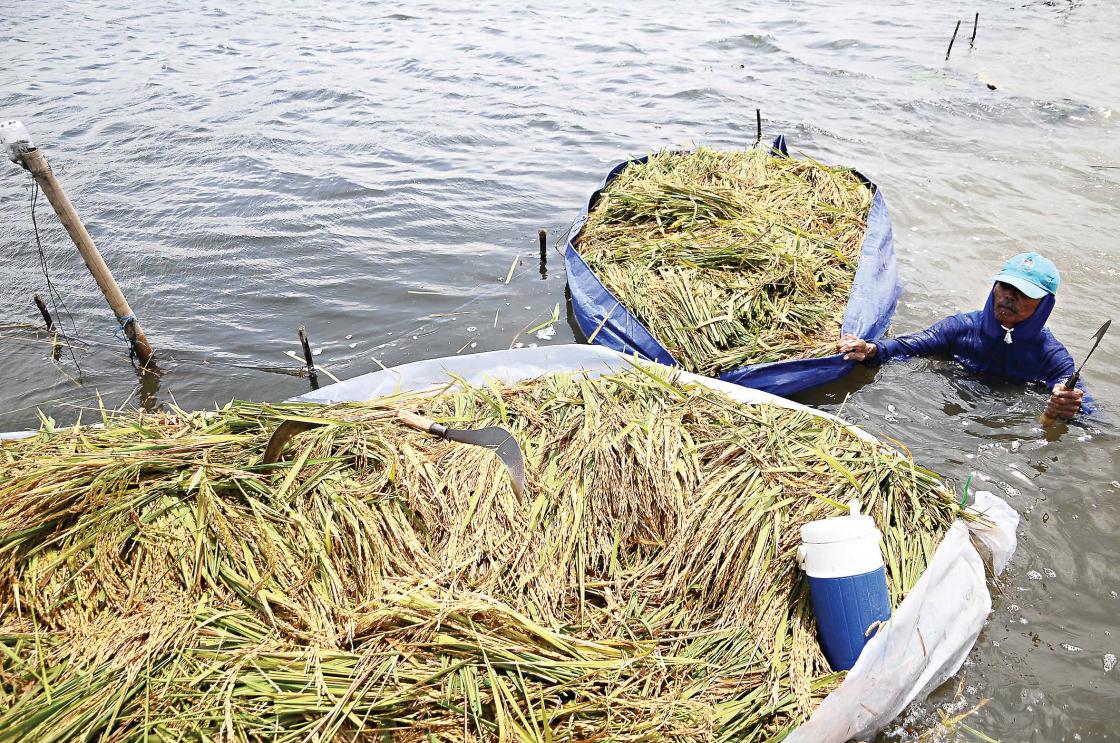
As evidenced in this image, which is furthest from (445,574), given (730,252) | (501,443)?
(730,252)

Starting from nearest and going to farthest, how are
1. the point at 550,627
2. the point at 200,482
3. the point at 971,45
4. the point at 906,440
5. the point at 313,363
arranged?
the point at 550,627 → the point at 200,482 → the point at 906,440 → the point at 313,363 → the point at 971,45

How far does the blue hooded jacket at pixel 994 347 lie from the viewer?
3.43m

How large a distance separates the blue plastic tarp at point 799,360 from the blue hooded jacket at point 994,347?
0.22m

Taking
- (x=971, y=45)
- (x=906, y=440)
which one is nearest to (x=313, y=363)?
(x=906, y=440)

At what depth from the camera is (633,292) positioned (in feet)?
12.4

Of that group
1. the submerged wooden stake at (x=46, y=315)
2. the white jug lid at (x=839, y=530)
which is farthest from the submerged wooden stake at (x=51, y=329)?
the white jug lid at (x=839, y=530)

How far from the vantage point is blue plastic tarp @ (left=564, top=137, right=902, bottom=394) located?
3404 mm

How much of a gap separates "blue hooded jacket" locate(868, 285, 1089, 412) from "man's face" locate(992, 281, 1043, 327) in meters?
0.03

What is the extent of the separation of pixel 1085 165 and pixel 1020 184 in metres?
0.94

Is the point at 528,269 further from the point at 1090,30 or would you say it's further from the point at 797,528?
the point at 1090,30

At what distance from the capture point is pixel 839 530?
2.00m

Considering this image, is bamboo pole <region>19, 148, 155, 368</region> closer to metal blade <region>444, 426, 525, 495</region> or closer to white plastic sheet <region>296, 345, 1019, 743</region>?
metal blade <region>444, 426, 525, 495</region>

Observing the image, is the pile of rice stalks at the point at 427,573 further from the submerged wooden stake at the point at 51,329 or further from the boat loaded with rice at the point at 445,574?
the submerged wooden stake at the point at 51,329

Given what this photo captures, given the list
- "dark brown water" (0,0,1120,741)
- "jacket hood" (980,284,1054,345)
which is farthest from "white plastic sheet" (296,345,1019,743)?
"jacket hood" (980,284,1054,345)
